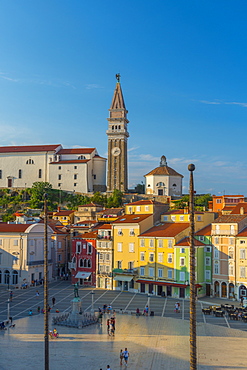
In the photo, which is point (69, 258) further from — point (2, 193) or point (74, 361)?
point (2, 193)

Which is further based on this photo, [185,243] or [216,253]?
[216,253]

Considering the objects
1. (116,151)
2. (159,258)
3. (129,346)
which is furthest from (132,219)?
(116,151)

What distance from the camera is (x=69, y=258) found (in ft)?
261

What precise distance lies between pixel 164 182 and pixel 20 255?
59.3m

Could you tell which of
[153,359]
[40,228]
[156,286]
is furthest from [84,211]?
[153,359]

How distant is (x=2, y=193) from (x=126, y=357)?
4541 inches

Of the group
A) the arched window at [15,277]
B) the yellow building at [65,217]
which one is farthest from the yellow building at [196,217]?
the yellow building at [65,217]

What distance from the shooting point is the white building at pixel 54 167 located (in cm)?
13525

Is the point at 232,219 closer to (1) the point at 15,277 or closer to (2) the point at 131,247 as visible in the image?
(2) the point at 131,247

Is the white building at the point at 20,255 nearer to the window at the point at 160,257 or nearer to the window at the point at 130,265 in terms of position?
the window at the point at 130,265

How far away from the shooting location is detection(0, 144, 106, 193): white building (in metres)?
135

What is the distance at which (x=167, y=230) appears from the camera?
6141 cm

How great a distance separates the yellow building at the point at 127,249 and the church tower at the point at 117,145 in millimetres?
66533

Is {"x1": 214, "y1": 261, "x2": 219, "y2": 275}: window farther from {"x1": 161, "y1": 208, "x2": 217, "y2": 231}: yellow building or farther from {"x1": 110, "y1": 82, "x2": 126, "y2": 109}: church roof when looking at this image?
{"x1": 110, "y1": 82, "x2": 126, "y2": 109}: church roof
